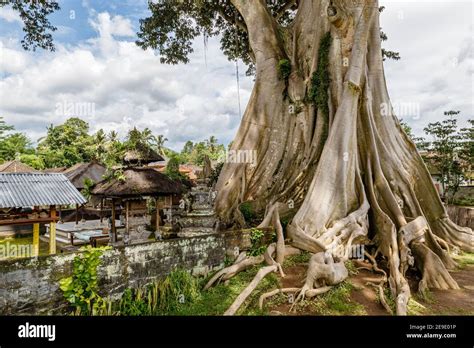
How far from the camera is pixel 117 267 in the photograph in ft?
14.5

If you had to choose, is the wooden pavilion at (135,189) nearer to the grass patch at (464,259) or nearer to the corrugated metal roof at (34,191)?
the corrugated metal roof at (34,191)

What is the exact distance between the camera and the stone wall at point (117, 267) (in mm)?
3561

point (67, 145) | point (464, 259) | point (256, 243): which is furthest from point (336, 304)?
point (67, 145)

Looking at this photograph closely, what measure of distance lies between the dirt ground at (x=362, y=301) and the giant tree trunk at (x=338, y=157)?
0.29m

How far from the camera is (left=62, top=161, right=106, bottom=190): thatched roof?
20.0 metres

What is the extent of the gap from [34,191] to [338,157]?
827cm

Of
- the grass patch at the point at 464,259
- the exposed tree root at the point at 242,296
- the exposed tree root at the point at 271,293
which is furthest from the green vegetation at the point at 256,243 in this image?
the grass patch at the point at 464,259

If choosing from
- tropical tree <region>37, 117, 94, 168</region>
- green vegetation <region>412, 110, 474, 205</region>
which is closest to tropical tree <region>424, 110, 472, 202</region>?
green vegetation <region>412, 110, 474, 205</region>

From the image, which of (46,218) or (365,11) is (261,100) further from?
(46,218)

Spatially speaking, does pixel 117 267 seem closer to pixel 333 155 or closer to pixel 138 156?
pixel 333 155

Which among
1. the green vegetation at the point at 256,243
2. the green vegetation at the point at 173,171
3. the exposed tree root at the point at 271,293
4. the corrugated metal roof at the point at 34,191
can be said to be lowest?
the exposed tree root at the point at 271,293

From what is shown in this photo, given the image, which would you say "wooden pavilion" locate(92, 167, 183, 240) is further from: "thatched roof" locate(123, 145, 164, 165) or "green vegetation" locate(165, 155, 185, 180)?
"green vegetation" locate(165, 155, 185, 180)

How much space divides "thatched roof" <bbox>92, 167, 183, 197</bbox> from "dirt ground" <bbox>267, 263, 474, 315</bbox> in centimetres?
800
